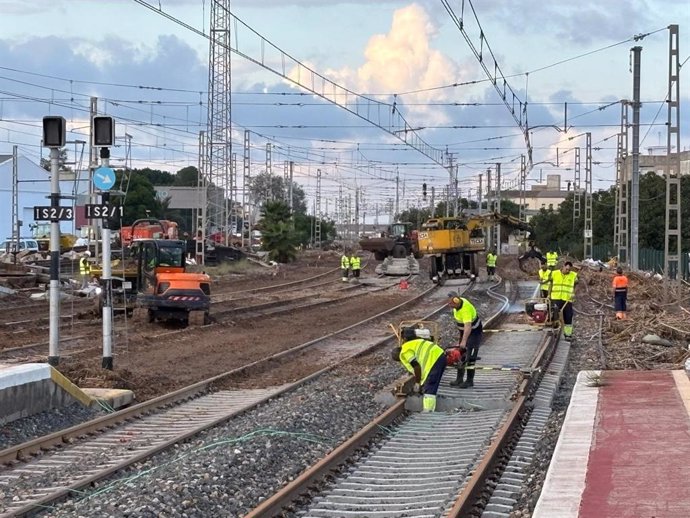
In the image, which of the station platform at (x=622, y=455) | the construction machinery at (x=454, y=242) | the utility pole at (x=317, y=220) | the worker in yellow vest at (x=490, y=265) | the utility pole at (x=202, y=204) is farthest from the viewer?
the utility pole at (x=317, y=220)

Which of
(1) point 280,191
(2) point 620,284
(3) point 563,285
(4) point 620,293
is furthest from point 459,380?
(1) point 280,191

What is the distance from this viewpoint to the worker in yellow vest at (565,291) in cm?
2369

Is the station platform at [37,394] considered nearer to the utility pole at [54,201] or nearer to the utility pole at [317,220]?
the utility pole at [54,201]

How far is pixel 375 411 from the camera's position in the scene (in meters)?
14.1

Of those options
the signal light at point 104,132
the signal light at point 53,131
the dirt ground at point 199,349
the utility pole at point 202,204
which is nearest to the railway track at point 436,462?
the dirt ground at point 199,349

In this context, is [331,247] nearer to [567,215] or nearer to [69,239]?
[567,215]

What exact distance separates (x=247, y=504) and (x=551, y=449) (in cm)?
406

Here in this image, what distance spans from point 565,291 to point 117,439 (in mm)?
13979

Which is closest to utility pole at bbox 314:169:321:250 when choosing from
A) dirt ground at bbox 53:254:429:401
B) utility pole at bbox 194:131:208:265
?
utility pole at bbox 194:131:208:265

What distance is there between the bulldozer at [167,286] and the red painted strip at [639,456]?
14.2 meters

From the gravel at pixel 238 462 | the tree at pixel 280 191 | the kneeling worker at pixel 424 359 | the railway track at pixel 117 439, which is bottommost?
the railway track at pixel 117 439

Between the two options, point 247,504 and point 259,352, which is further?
point 259,352

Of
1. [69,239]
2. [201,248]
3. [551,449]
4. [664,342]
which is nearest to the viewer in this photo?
[551,449]

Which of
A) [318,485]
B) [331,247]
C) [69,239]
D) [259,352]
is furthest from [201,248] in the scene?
[331,247]
